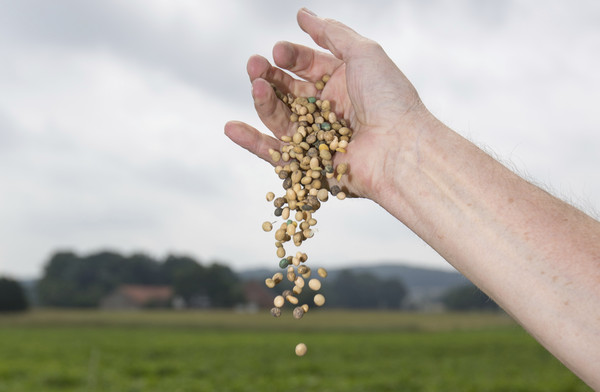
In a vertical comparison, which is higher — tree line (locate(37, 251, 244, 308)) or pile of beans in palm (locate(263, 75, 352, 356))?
tree line (locate(37, 251, 244, 308))

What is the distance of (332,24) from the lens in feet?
7.44

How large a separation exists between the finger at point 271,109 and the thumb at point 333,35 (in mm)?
270

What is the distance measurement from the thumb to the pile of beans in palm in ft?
0.79

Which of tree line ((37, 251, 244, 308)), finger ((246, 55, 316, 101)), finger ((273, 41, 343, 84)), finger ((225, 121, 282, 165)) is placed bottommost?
finger ((225, 121, 282, 165))

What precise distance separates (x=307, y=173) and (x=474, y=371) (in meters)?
14.1

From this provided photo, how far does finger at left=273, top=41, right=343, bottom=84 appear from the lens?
8.21ft

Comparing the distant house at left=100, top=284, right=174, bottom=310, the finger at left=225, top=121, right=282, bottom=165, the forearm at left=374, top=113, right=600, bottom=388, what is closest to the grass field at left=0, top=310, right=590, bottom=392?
the finger at left=225, top=121, right=282, bottom=165

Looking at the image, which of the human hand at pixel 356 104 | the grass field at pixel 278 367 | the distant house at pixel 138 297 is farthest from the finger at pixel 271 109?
the distant house at pixel 138 297

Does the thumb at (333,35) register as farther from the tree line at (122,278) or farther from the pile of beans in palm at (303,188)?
the tree line at (122,278)

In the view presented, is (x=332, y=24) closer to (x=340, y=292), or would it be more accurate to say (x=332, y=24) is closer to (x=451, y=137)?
(x=451, y=137)

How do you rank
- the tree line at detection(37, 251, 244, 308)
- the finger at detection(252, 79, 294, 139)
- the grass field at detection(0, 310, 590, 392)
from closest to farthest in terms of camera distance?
the finger at detection(252, 79, 294, 139), the grass field at detection(0, 310, 590, 392), the tree line at detection(37, 251, 244, 308)

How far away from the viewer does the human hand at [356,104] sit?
2109 mm

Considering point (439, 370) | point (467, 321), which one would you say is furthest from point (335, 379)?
point (467, 321)

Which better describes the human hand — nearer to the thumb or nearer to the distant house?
the thumb
